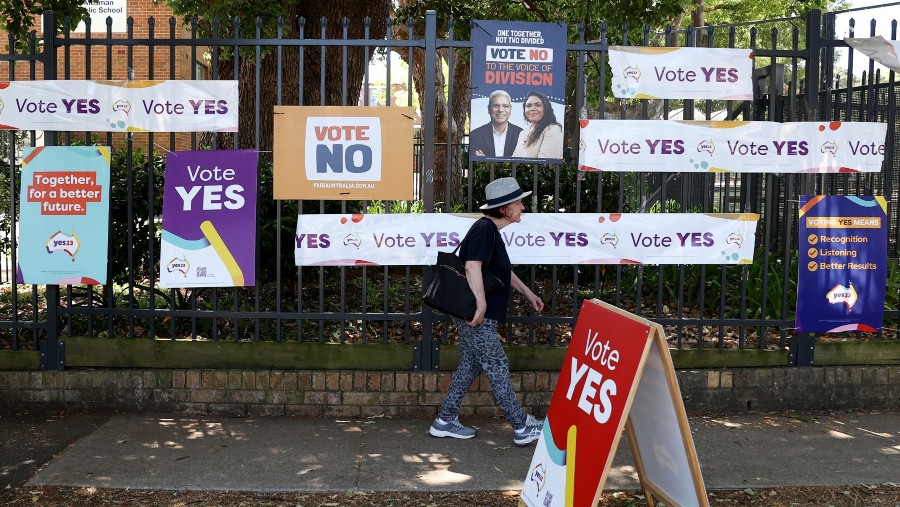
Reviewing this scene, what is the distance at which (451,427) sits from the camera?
18.5 feet

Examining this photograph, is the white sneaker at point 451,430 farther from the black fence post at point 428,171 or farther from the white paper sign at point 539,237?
the white paper sign at point 539,237

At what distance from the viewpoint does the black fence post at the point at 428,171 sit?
6016mm

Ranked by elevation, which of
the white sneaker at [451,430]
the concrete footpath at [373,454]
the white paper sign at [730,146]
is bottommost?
the concrete footpath at [373,454]

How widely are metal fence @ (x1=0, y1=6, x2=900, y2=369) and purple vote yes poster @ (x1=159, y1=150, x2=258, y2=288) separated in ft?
0.46

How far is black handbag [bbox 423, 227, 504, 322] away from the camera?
17.2ft

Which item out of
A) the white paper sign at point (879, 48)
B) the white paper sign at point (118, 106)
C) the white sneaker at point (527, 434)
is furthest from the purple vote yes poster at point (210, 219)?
the white paper sign at point (879, 48)

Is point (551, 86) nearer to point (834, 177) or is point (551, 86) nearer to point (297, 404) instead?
point (834, 177)

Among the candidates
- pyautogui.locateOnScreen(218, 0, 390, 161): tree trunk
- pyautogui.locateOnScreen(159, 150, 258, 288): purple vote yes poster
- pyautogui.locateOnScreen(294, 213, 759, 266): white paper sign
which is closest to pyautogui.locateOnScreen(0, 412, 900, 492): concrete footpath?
pyautogui.locateOnScreen(159, 150, 258, 288): purple vote yes poster

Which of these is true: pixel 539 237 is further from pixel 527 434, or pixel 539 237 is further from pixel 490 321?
pixel 527 434

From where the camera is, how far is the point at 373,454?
5332mm

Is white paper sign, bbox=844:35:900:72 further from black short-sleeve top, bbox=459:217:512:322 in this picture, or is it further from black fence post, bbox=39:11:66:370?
black fence post, bbox=39:11:66:370

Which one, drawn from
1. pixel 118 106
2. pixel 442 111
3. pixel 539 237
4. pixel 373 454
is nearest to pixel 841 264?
pixel 539 237

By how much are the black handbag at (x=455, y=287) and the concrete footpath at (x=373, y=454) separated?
35.4 inches

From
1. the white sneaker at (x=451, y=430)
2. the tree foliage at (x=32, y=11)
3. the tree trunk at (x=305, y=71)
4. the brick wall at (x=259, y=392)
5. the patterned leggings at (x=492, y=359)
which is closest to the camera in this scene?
the patterned leggings at (x=492, y=359)
